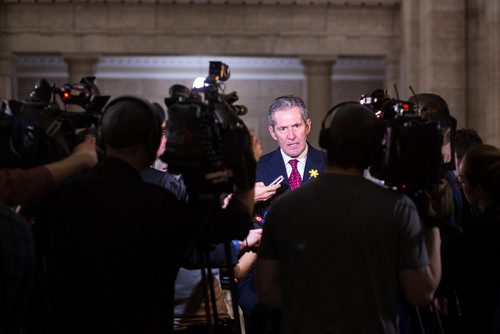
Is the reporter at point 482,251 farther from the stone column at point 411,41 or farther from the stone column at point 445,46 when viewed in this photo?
the stone column at point 411,41

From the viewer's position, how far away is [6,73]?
1481cm

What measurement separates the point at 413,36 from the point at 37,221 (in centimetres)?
1171

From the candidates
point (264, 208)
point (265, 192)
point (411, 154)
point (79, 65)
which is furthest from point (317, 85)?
point (411, 154)

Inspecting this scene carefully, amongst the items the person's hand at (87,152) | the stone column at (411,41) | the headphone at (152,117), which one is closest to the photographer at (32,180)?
the person's hand at (87,152)

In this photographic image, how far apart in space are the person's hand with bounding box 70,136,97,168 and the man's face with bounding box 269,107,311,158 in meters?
2.25

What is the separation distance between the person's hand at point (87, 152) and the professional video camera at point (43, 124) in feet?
0.15

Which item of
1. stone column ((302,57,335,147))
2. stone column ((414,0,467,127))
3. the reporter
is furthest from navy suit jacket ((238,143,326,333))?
stone column ((302,57,335,147))

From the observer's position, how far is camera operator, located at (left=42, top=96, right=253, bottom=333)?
3094 mm

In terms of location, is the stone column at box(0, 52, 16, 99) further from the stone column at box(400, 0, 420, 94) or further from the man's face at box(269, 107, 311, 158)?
the man's face at box(269, 107, 311, 158)

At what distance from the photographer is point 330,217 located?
3246mm

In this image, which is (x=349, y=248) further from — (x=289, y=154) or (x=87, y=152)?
(x=289, y=154)

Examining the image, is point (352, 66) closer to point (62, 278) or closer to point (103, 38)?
point (103, 38)

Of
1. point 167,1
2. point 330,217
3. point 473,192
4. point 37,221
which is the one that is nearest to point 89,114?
point 37,221

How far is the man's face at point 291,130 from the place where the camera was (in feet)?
18.2
